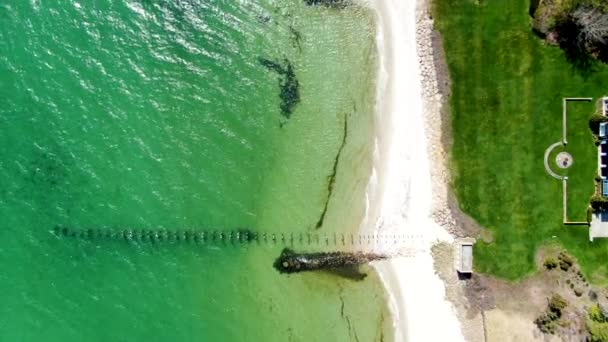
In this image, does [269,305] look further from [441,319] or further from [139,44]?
[139,44]

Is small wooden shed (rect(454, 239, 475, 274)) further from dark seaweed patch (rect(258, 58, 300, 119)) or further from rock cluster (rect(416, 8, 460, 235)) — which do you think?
dark seaweed patch (rect(258, 58, 300, 119))

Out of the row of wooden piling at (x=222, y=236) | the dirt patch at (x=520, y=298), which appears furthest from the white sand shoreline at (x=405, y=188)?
the row of wooden piling at (x=222, y=236)

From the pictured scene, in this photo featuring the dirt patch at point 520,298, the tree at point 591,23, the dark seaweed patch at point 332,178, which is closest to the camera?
the tree at point 591,23

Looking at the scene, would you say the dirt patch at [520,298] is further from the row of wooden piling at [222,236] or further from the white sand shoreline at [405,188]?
the row of wooden piling at [222,236]

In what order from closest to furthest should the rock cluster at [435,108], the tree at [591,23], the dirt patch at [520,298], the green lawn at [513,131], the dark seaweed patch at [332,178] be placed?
the tree at [591,23] → the green lawn at [513,131] → the rock cluster at [435,108] → the dirt patch at [520,298] → the dark seaweed patch at [332,178]

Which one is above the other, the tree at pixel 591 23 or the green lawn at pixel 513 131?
the tree at pixel 591 23

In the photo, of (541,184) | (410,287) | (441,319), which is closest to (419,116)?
(541,184)
